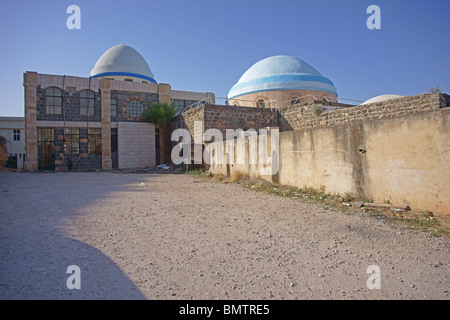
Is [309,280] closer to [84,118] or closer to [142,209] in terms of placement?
[142,209]

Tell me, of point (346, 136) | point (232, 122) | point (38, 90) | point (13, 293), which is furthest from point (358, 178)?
point (38, 90)

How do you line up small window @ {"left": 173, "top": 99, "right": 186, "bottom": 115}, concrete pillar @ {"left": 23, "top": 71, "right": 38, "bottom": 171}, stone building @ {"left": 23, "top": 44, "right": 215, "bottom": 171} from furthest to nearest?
1. small window @ {"left": 173, "top": 99, "right": 186, "bottom": 115}
2. stone building @ {"left": 23, "top": 44, "right": 215, "bottom": 171}
3. concrete pillar @ {"left": 23, "top": 71, "right": 38, "bottom": 171}

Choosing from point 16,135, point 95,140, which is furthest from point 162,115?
point 16,135

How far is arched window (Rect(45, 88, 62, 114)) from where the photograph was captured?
18188mm

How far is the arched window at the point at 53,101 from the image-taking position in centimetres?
1819

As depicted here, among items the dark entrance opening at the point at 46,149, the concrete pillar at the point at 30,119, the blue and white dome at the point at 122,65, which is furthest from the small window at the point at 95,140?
the blue and white dome at the point at 122,65

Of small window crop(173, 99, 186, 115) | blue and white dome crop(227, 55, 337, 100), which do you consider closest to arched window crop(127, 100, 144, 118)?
small window crop(173, 99, 186, 115)

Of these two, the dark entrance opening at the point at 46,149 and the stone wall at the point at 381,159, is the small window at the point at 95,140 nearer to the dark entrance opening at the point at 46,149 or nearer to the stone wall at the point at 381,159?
the dark entrance opening at the point at 46,149

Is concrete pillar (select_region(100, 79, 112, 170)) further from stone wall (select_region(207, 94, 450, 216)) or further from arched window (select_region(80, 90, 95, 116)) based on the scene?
stone wall (select_region(207, 94, 450, 216))

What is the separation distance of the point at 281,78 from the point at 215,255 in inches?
758

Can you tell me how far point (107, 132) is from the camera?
19266 millimetres

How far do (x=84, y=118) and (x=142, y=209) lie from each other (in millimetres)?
16242

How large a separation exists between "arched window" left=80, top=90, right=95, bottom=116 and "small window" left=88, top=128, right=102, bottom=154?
1.21 m

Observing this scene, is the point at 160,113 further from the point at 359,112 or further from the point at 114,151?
the point at 359,112
